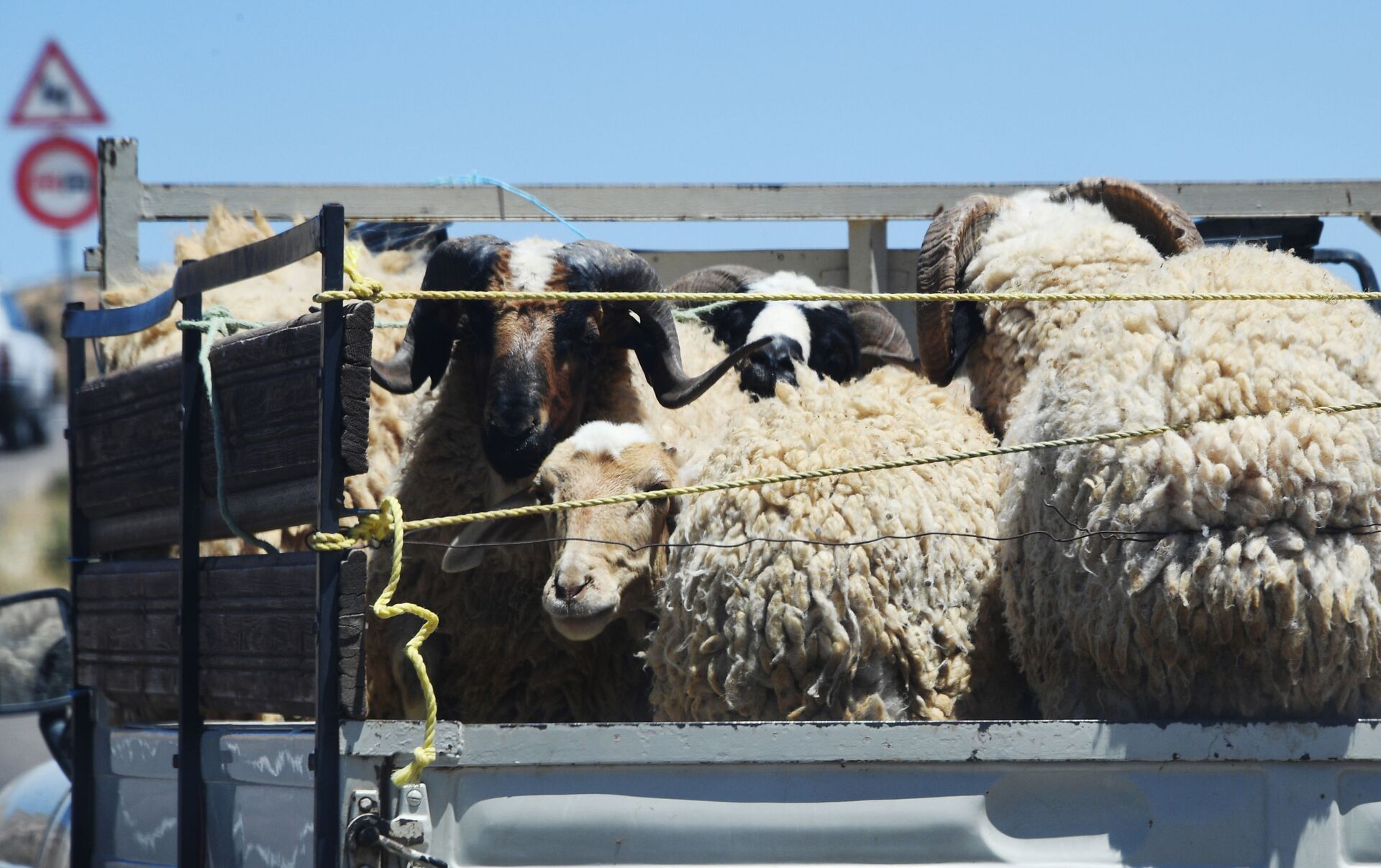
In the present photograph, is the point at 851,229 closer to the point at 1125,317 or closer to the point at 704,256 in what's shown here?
the point at 704,256

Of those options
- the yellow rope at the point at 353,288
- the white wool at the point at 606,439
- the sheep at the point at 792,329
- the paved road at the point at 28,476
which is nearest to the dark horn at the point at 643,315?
the sheep at the point at 792,329

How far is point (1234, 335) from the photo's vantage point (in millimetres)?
2717

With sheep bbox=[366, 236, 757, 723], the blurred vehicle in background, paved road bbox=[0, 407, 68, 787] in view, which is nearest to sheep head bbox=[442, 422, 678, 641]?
sheep bbox=[366, 236, 757, 723]

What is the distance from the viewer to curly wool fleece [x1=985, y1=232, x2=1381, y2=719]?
2510 millimetres

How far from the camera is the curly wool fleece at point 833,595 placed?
299cm

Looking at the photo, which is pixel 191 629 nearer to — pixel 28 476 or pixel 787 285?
pixel 787 285

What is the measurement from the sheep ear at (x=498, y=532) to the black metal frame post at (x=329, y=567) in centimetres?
128

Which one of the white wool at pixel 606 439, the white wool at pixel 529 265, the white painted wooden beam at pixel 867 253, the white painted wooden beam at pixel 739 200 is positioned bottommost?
the white wool at pixel 606 439

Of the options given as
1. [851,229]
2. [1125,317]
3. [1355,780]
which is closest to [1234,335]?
[1125,317]

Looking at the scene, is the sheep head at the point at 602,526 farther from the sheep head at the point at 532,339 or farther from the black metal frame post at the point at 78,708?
the black metal frame post at the point at 78,708

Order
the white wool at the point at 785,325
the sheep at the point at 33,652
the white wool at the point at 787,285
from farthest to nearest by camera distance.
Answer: the white wool at the point at 787,285
the white wool at the point at 785,325
the sheep at the point at 33,652

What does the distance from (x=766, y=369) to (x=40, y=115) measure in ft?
17.3

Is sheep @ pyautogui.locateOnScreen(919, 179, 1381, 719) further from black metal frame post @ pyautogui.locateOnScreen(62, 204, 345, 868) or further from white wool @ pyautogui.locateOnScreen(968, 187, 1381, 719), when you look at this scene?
black metal frame post @ pyautogui.locateOnScreen(62, 204, 345, 868)

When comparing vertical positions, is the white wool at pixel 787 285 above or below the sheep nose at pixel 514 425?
above
